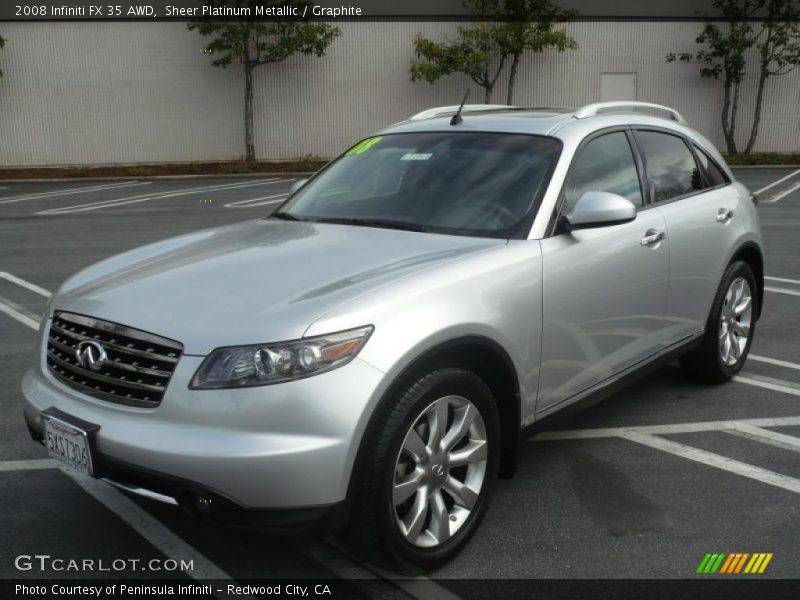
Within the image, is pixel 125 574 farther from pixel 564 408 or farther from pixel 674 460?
pixel 674 460

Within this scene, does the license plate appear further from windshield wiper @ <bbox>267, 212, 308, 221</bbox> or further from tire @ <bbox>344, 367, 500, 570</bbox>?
windshield wiper @ <bbox>267, 212, 308, 221</bbox>

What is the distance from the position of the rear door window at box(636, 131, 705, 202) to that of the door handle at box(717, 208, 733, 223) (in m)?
0.18

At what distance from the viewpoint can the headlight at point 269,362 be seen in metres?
2.85

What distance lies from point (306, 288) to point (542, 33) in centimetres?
2620

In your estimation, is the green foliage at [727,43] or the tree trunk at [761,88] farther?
the tree trunk at [761,88]

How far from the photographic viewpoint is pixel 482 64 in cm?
2859

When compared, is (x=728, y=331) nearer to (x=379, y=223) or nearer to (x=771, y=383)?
(x=771, y=383)

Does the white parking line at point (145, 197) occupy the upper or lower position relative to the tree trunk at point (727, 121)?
lower

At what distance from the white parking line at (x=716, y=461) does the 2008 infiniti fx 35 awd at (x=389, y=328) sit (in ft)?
1.42

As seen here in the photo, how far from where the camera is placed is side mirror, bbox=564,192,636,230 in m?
3.85

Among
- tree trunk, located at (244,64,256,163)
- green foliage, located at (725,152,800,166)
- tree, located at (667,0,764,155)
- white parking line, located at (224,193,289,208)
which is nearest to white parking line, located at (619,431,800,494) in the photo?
white parking line, located at (224,193,289,208)

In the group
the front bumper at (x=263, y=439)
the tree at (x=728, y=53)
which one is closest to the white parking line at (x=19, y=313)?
the front bumper at (x=263, y=439)

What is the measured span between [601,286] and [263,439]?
1.91 m

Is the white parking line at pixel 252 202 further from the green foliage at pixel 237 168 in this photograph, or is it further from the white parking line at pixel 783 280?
the white parking line at pixel 783 280
